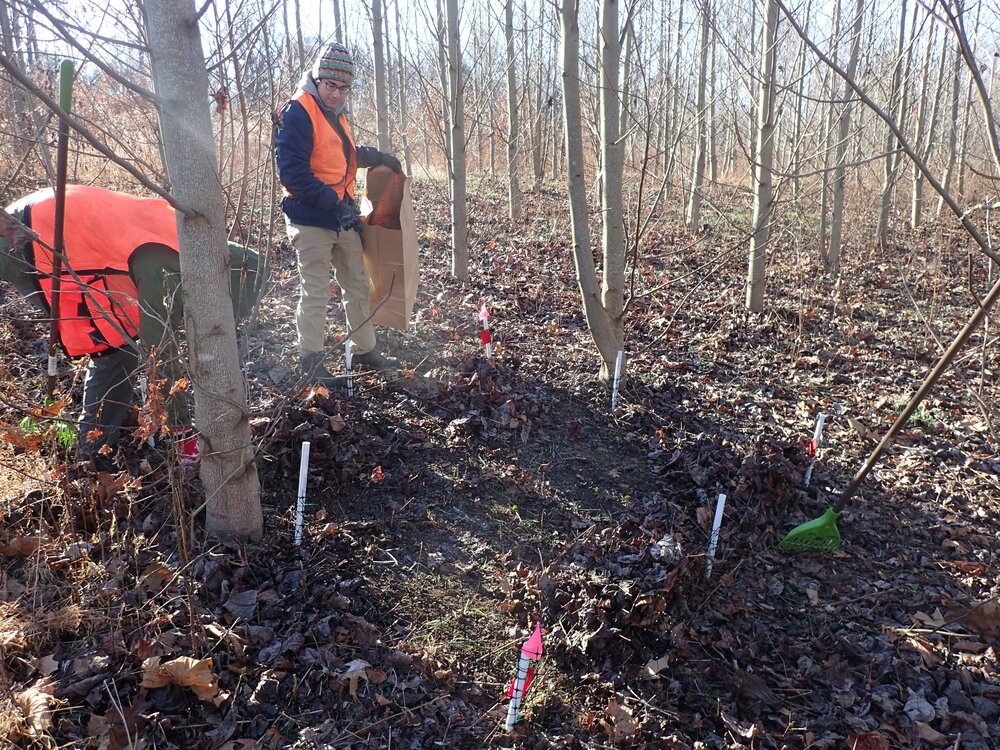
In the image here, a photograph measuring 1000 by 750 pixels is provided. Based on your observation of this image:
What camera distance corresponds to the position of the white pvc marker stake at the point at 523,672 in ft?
7.36

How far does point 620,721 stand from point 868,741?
927 mm

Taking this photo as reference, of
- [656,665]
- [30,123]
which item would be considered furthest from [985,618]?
[30,123]

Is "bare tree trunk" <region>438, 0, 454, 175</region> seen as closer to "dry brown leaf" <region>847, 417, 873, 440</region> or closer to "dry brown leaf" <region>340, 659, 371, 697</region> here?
"dry brown leaf" <region>847, 417, 873, 440</region>

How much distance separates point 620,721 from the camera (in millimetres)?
2482

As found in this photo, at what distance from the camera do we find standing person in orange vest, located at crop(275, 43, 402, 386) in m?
4.30

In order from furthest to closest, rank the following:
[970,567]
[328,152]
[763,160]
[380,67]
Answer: [380,67] → [763,160] → [328,152] → [970,567]

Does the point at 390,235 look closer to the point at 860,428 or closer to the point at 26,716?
the point at 26,716

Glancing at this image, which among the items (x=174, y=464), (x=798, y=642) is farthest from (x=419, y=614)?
(x=798, y=642)

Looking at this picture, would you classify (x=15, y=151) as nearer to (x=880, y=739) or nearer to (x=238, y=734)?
(x=238, y=734)

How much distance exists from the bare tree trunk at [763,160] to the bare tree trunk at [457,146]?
2997mm

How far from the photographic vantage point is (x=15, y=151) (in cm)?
975

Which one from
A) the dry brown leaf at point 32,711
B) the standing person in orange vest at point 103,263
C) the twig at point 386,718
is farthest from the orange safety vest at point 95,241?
the twig at point 386,718

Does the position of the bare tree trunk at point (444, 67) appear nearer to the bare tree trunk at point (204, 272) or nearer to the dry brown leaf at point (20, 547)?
the bare tree trunk at point (204, 272)

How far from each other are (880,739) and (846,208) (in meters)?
12.4
